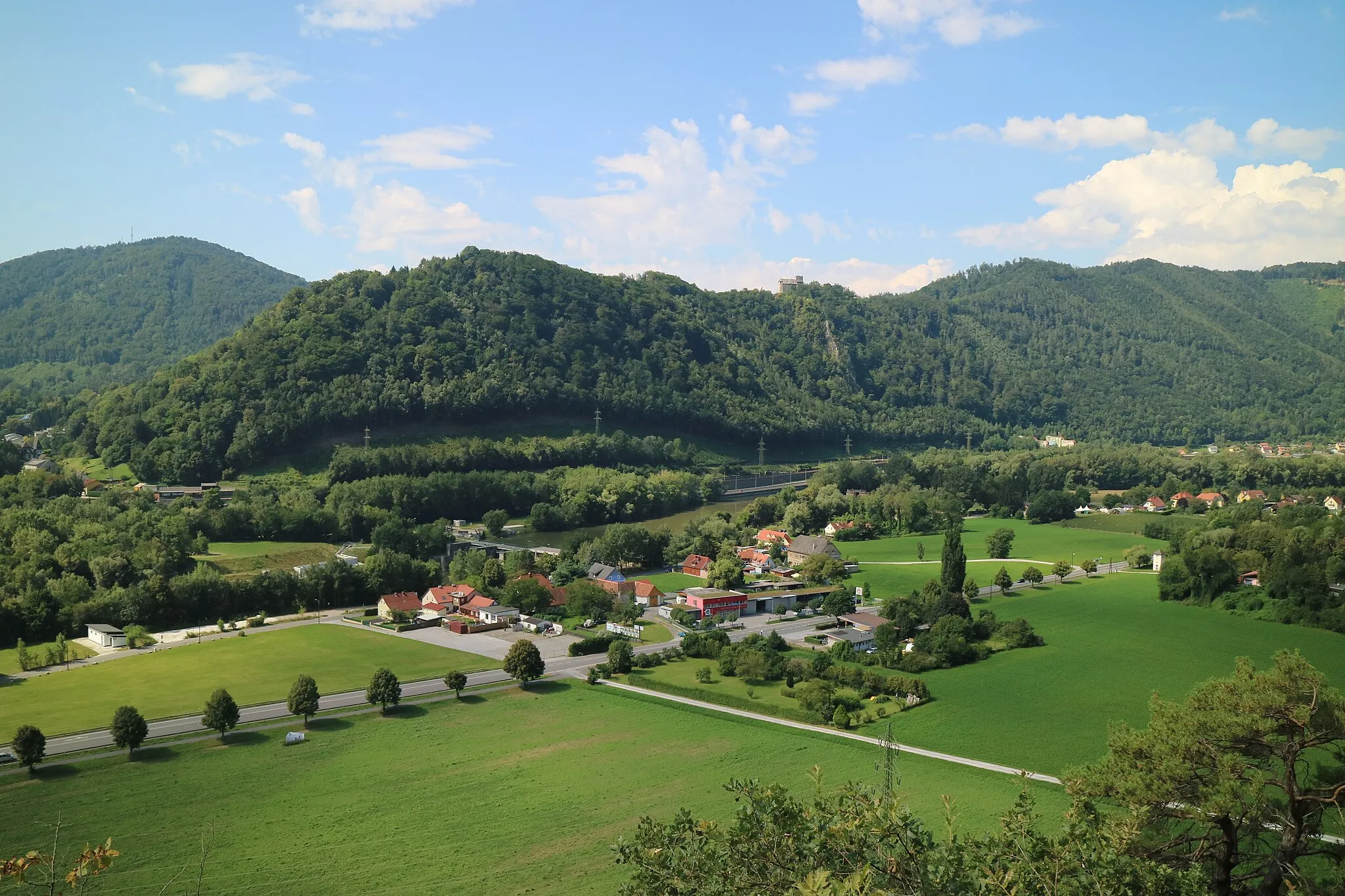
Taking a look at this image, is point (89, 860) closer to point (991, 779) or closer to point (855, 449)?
point (991, 779)

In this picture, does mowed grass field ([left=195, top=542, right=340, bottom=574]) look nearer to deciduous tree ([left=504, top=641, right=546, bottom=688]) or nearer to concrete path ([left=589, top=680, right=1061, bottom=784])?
deciduous tree ([left=504, top=641, right=546, bottom=688])

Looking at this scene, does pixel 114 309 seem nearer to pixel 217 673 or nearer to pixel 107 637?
pixel 107 637

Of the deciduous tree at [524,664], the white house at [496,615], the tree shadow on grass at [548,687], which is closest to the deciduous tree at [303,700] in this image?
the deciduous tree at [524,664]

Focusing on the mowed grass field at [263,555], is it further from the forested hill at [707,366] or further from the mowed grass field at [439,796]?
the mowed grass field at [439,796]

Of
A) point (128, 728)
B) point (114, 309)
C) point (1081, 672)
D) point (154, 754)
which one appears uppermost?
point (114, 309)

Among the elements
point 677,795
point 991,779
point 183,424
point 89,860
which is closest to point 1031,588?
point 991,779

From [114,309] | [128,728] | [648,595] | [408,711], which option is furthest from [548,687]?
[114,309]
